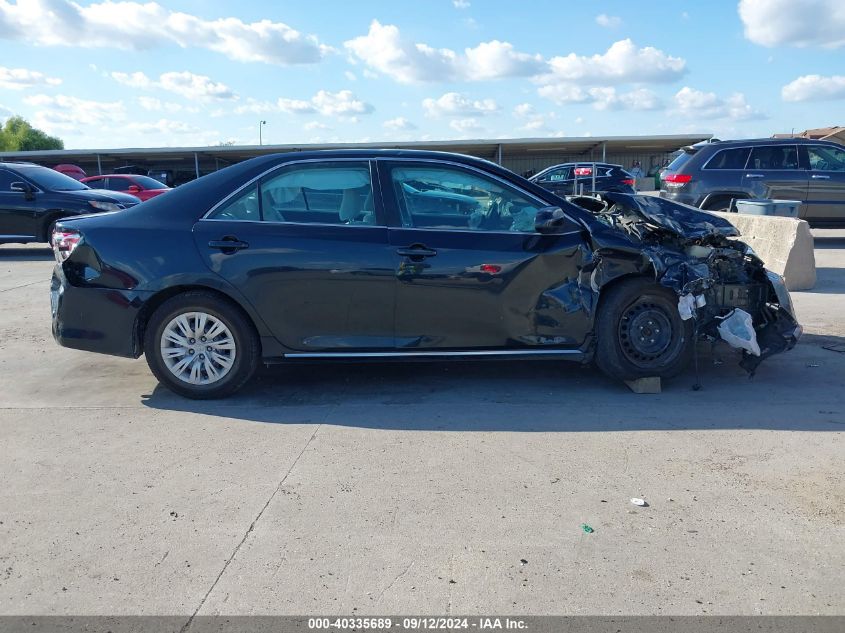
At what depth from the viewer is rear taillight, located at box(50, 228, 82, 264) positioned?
5.21m

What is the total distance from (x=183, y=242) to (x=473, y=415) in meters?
2.37

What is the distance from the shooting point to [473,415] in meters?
4.93

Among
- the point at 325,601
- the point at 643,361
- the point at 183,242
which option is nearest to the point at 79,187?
the point at 183,242

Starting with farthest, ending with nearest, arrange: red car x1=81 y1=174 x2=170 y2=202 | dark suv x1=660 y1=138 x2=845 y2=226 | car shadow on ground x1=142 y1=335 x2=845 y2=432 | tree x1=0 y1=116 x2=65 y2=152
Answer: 1. tree x1=0 y1=116 x2=65 y2=152
2. red car x1=81 y1=174 x2=170 y2=202
3. dark suv x1=660 y1=138 x2=845 y2=226
4. car shadow on ground x1=142 y1=335 x2=845 y2=432

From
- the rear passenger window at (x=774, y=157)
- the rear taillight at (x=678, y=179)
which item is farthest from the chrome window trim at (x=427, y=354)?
the rear passenger window at (x=774, y=157)

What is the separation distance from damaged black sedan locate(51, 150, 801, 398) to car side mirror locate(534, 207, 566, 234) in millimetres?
12

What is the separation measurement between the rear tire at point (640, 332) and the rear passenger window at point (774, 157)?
8.40m

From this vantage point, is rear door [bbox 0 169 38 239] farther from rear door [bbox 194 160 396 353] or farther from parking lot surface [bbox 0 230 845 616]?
rear door [bbox 194 160 396 353]

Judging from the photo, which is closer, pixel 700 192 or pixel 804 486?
pixel 804 486

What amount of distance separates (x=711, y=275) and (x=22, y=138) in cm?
9900

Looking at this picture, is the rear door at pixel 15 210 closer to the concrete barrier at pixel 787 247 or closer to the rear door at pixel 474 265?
the rear door at pixel 474 265

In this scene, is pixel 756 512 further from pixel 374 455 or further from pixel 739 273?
pixel 739 273

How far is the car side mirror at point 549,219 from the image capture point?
5039 mm

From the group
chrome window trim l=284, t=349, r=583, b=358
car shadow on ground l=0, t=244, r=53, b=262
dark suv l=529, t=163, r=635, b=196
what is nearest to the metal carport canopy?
dark suv l=529, t=163, r=635, b=196
